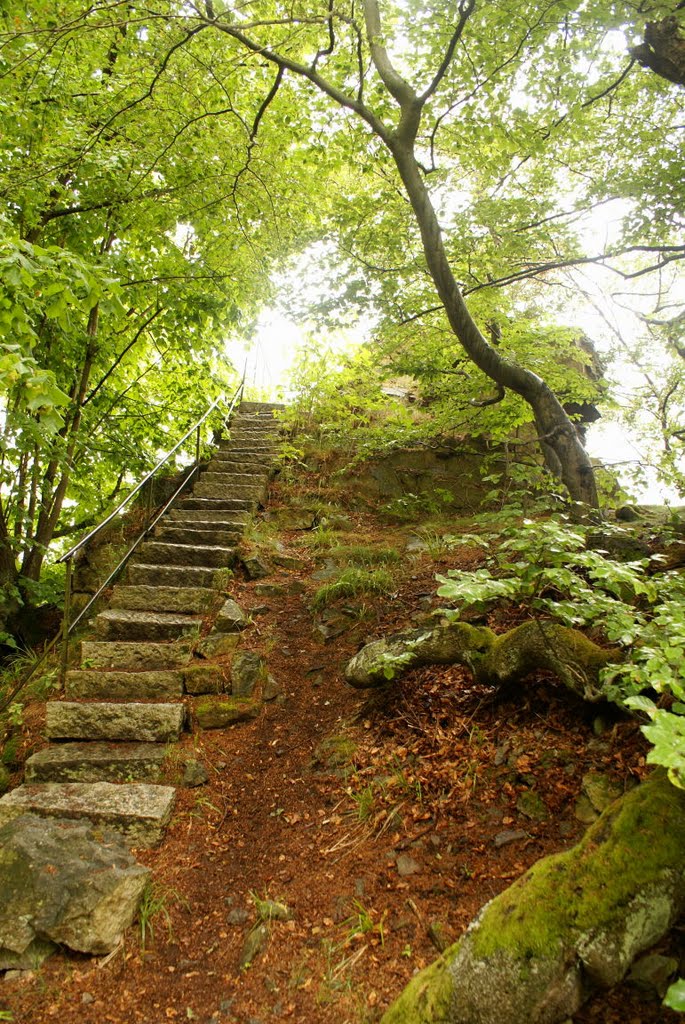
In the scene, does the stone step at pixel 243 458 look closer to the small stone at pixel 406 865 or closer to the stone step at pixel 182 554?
the stone step at pixel 182 554

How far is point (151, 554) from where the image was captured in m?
6.00

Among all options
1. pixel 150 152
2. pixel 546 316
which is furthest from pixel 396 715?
pixel 546 316

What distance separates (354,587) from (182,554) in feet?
6.74

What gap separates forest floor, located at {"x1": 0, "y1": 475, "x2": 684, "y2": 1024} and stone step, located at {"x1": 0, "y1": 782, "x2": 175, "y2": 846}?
4.7 inches

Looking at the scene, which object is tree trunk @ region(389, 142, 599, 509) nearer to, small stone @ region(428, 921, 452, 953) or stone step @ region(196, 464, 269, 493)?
stone step @ region(196, 464, 269, 493)

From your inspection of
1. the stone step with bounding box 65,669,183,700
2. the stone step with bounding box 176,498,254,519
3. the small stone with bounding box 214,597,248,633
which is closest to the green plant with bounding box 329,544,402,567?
the small stone with bounding box 214,597,248,633

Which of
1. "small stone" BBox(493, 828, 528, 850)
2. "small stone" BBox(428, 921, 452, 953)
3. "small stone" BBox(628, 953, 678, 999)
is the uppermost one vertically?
"small stone" BBox(628, 953, 678, 999)

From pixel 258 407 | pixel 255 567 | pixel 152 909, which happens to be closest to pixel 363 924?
pixel 152 909

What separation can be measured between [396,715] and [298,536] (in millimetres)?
3570

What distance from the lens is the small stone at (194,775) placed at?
11.6 ft

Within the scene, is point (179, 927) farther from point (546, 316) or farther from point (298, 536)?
point (546, 316)

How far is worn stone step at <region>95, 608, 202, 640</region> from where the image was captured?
480cm

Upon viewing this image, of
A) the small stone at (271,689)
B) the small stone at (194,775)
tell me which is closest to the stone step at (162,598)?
the small stone at (271,689)

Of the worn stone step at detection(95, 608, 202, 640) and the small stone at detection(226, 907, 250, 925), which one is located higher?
the worn stone step at detection(95, 608, 202, 640)
